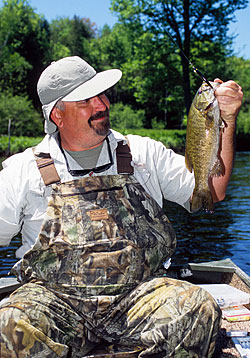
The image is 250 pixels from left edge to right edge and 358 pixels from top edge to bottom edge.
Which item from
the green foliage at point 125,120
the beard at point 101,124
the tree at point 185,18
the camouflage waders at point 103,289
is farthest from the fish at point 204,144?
the green foliage at point 125,120

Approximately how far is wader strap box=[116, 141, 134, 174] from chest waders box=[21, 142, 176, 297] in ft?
0.04

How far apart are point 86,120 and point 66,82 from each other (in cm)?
31

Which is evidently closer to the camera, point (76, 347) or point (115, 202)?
point (76, 347)

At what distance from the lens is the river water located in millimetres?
9501

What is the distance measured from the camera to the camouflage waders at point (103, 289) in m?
2.41

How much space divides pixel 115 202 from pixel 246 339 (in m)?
1.35

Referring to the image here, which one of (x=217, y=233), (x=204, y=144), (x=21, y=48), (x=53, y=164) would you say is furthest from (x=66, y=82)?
(x=21, y=48)

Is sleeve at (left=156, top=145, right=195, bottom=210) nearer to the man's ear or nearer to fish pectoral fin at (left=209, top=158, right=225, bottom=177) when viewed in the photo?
fish pectoral fin at (left=209, top=158, right=225, bottom=177)

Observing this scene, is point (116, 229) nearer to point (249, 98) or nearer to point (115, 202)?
point (115, 202)

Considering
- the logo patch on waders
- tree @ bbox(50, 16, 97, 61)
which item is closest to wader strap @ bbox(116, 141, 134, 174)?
the logo patch on waders

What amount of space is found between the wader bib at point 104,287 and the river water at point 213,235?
5944 millimetres

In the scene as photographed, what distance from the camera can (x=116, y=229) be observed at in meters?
2.74

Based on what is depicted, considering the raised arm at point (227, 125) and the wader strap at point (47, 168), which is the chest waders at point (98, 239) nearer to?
the wader strap at point (47, 168)

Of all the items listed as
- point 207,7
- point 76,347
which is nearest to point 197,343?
point 76,347
